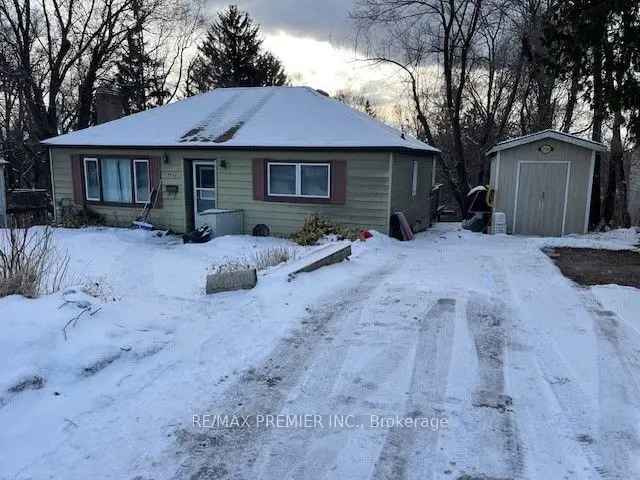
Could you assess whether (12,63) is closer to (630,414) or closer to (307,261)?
(307,261)

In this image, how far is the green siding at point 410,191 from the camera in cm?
1206

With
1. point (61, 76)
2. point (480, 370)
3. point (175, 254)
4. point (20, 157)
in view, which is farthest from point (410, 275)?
point (20, 157)

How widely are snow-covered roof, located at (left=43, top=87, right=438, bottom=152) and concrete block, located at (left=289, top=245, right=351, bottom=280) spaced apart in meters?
3.88

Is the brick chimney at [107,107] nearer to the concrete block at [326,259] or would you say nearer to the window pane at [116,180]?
the window pane at [116,180]

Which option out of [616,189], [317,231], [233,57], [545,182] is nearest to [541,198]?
[545,182]

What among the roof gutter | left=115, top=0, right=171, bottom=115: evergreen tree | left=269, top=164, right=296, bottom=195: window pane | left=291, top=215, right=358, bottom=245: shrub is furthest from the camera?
left=115, top=0, right=171, bottom=115: evergreen tree

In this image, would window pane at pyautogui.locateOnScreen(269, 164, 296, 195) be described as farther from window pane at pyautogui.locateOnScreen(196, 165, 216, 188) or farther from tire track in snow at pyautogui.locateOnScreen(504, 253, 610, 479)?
tire track in snow at pyautogui.locateOnScreen(504, 253, 610, 479)

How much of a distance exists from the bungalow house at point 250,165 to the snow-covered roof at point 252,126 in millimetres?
33

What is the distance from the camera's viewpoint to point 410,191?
538 inches

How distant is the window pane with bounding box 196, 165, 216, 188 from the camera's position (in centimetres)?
1330

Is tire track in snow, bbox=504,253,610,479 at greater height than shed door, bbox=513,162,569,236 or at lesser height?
lesser

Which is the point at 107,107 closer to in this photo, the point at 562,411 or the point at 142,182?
the point at 142,182

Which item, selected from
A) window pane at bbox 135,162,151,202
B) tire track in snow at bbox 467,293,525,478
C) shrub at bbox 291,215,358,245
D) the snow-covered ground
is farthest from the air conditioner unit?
window pane at bbox 135,162,151,202

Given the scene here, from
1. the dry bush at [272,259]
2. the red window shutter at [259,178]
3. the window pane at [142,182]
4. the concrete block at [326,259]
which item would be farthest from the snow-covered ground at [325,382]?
the window pane at [142,182]
